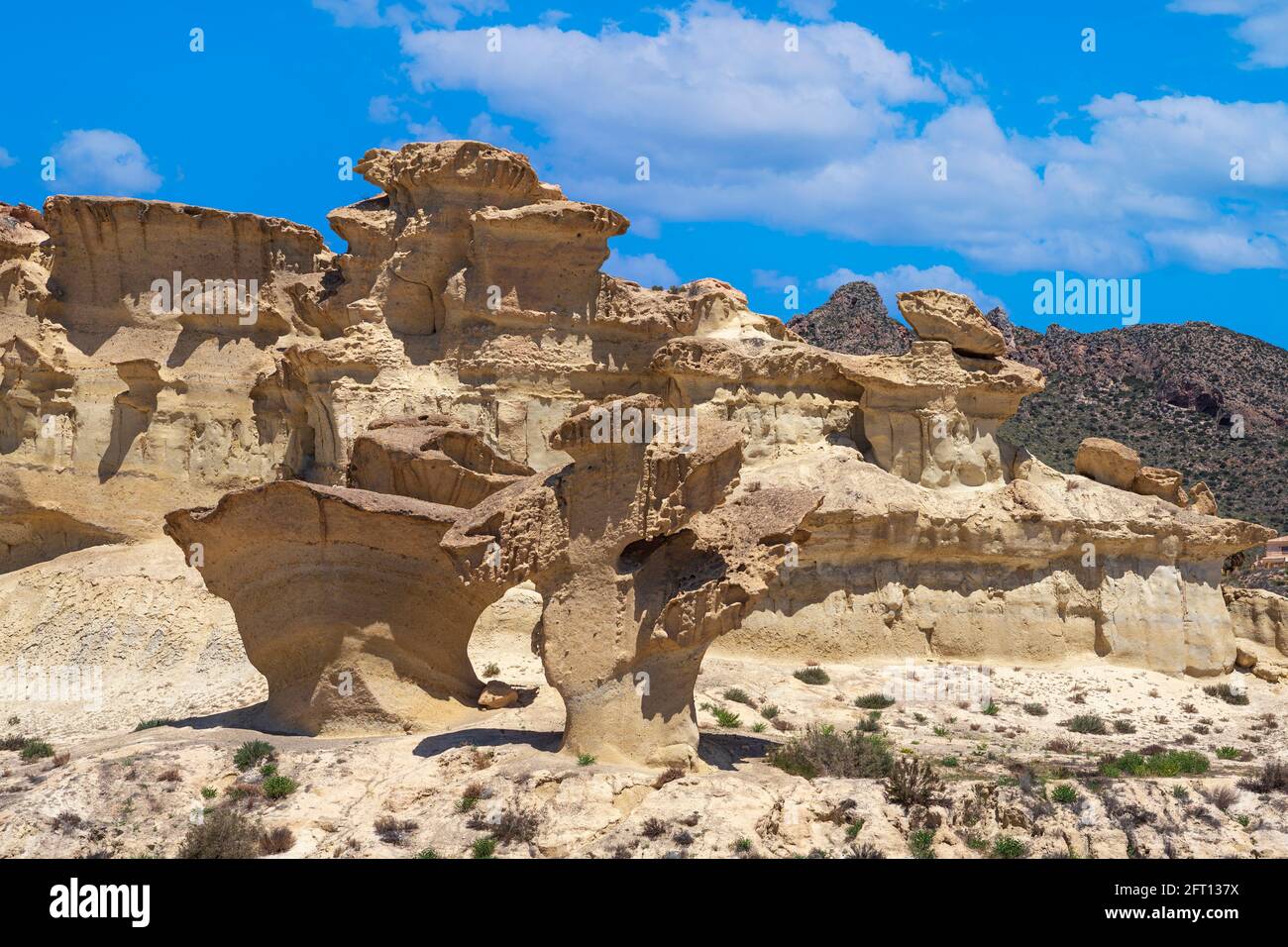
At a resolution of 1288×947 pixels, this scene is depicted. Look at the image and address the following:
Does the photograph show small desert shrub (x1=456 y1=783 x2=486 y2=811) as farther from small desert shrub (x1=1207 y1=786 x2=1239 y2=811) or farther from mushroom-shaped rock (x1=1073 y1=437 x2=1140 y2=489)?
mushroom-shaped rock (x1=1073 y1=437 x2=1140 y2=489)

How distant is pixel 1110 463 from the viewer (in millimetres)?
25750

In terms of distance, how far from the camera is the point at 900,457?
82.6ft

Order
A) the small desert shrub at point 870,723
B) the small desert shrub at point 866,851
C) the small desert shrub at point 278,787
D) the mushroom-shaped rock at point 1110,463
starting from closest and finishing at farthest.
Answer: the small desert shrub at point 866,851 < the small desert shrub at point 278,787 < the small desert shrub at point 870,723 < the mushroom-shaped rock at point 1110,463

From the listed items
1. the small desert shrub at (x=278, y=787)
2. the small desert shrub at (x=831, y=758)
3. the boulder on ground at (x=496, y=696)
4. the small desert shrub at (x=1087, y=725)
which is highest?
the boulder on ground at (x=496, y=696)

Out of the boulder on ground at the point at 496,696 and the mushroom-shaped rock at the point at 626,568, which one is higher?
the mushroom-shaped rock at the point at 626,568

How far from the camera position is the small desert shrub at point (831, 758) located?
14.2 meters

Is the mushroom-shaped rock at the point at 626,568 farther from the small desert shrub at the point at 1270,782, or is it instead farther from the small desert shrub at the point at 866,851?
the small desert shrub at the point at 1270,782

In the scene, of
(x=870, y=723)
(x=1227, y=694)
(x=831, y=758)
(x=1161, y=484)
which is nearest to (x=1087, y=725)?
(x=870, y=723)

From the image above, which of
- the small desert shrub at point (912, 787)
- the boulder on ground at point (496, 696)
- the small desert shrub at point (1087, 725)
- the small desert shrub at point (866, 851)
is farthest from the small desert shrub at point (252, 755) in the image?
the small desert shrub at point (1087, 725)

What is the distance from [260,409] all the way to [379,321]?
3459 millimetres

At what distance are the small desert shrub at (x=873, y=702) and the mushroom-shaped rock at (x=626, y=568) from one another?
20.4ft

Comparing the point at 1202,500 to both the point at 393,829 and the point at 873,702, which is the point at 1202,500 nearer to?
the point at 873,702
